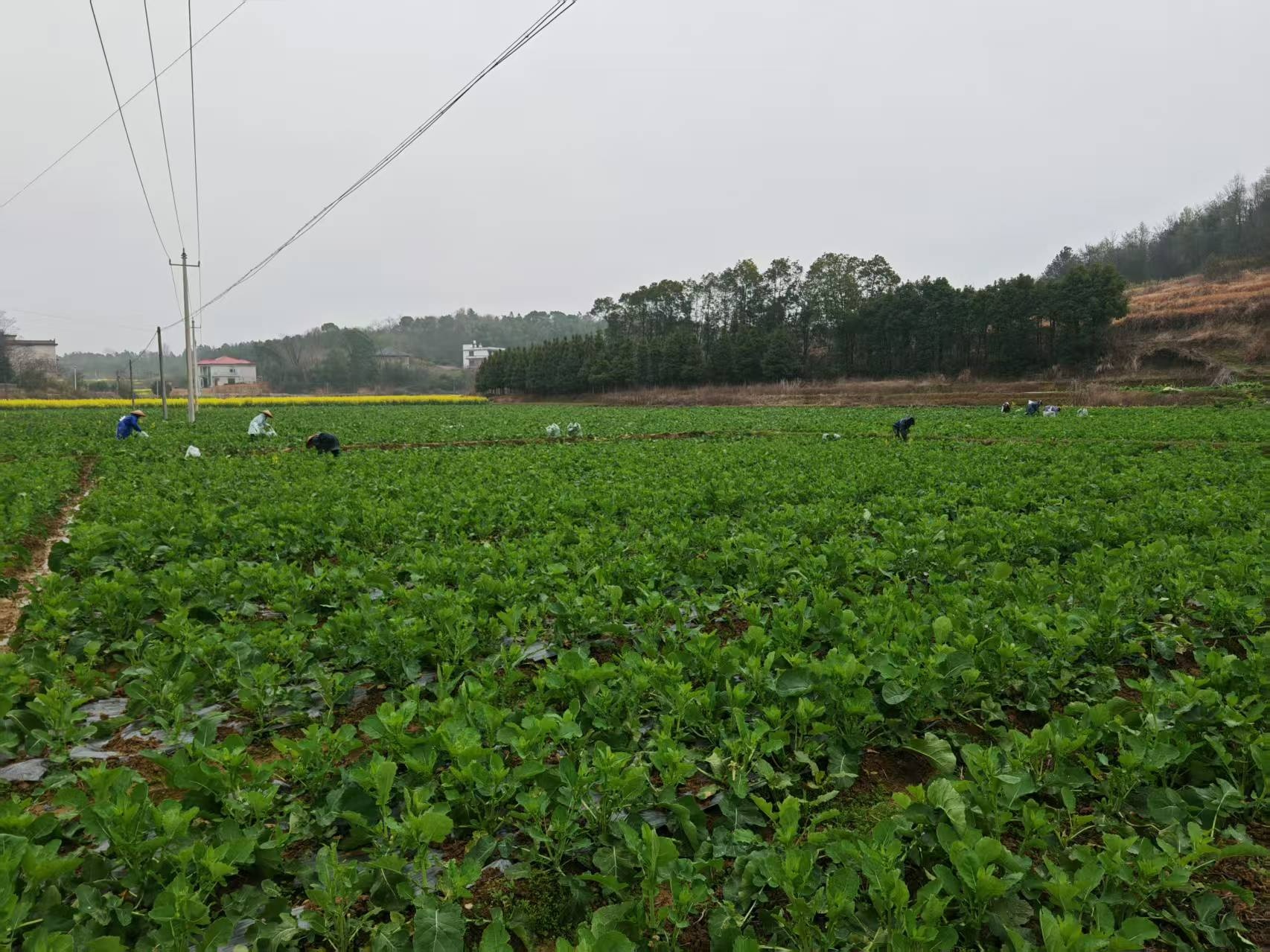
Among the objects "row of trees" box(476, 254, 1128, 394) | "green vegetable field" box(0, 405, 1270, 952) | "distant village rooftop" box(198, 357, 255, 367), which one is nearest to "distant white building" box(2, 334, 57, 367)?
"distant village rooftop" box(198, 357, 255, 367)

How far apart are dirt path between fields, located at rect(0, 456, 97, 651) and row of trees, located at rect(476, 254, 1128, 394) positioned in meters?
62.5

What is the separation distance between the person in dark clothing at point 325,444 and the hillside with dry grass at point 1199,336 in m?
61.9

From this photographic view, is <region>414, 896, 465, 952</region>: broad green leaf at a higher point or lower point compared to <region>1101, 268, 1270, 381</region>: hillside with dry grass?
lower

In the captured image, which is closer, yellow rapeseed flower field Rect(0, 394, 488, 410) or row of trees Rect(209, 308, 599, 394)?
yellow rapeseed flower field Rect(0, 394, 488, 410)

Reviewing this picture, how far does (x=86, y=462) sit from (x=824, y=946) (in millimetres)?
23079

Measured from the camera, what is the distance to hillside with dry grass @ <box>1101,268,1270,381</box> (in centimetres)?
5444

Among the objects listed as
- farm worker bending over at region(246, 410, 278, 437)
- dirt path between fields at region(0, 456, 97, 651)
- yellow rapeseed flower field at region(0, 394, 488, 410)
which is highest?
yellow rapeseed flower field at region(0, 394, 488, 410)

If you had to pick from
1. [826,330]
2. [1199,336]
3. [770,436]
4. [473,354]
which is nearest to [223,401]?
[770,436]

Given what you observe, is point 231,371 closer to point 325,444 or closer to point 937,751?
point 325,444

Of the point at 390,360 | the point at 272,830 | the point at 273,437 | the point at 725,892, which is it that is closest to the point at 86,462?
the point at 273,437

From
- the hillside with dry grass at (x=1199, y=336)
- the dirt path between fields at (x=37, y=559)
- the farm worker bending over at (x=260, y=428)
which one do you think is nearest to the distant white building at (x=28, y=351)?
the farm worker bending over at (x=260, y=428)

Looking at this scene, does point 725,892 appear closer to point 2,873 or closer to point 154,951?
point 154,951

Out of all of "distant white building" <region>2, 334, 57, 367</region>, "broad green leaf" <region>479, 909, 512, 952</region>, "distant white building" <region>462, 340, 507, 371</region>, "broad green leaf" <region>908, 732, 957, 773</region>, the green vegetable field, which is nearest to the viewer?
"broad green leaf" <region>479, 909, 512, 952</region>

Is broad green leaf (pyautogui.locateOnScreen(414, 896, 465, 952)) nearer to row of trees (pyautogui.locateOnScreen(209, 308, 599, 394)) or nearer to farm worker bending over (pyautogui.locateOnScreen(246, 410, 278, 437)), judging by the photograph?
farm worker bending over (pyautogui.locateOnScreen(246, 410, 278, 437))
